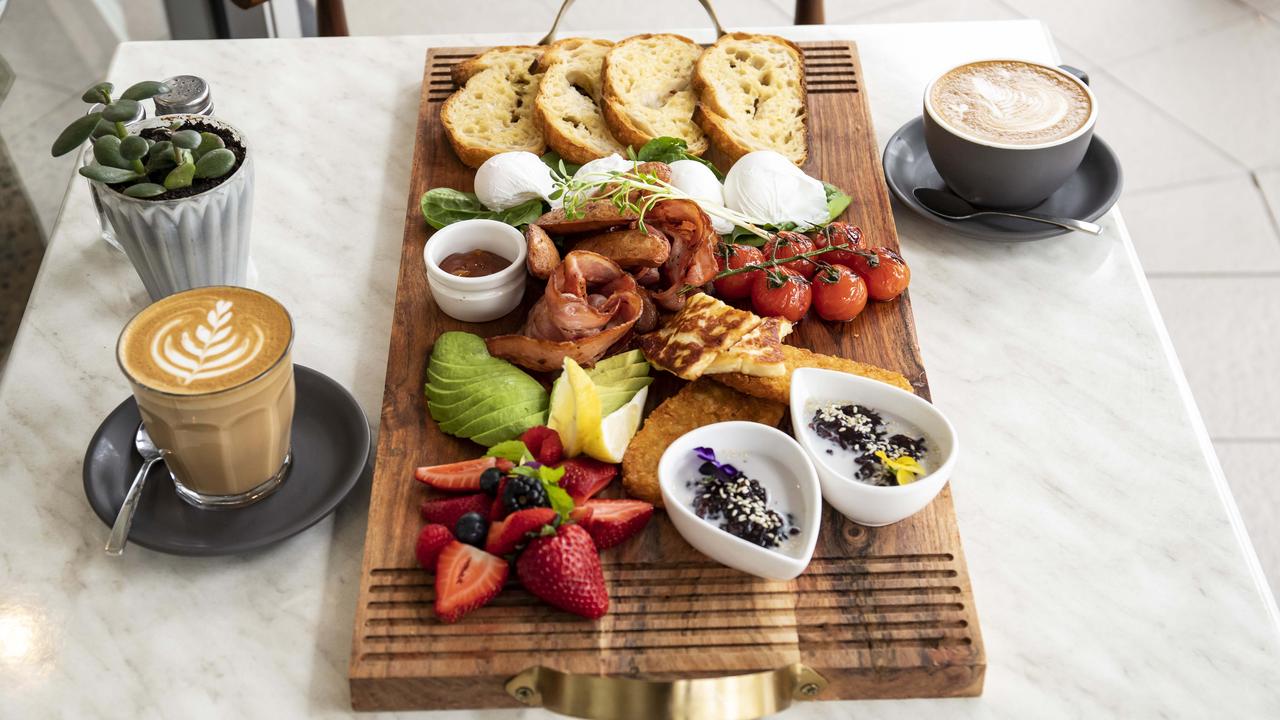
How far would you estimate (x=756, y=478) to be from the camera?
165 centimetres

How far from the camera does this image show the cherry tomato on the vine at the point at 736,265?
2.01m

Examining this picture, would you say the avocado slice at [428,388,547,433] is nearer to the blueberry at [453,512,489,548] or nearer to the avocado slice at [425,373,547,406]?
the avocado slice at [425,373,547,406]

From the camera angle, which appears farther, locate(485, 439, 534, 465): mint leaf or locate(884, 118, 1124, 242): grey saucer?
locate(884, 118, 1124, 242): grey saucer

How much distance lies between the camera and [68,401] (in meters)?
1.91

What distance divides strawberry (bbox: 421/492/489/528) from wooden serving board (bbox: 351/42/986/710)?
0.03 metres

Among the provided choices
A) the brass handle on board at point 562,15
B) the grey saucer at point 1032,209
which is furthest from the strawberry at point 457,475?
the brass handle on board at point 562,15

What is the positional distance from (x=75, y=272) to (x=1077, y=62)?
12.4ft

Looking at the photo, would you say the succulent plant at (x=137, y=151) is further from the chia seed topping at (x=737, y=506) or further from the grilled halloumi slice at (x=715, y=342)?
the chia seed topping at (x=737, y=506)

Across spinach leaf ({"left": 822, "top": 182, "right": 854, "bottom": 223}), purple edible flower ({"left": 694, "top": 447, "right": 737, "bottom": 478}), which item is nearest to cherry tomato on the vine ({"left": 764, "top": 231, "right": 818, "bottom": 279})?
spinach leaf ({"left": 822, "top": 182, "right": 854, "bottom": 223})

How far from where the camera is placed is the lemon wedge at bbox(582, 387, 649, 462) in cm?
171

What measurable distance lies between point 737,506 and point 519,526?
30 cm

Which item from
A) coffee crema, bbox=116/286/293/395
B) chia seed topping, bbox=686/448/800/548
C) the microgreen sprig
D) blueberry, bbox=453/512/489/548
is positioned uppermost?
coffee crema, bbox=116/286/293/395

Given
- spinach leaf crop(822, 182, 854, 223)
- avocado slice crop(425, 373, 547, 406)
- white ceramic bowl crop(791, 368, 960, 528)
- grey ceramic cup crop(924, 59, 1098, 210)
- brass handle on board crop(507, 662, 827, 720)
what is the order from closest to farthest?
brass handle on board crop(507, 662, 827, 720) < white ceramic bowl crop(791, 368, 960, 528) < avocado slice crop(425, 373, 547, 406) < grey ceramic cup crop(924, 59, 1098, 210) < spinach leaf crop(822, 182, 854, 223)

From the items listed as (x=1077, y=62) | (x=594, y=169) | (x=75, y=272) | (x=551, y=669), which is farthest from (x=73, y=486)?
(x=1077, y=62)
